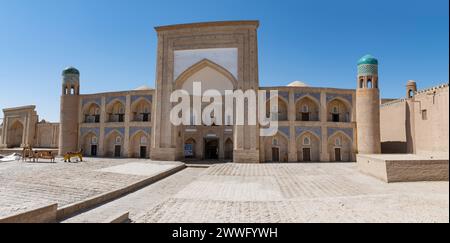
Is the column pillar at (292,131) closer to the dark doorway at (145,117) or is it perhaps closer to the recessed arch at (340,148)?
the recessed arch at (340,148)

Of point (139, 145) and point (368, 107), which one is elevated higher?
point (368, 107)

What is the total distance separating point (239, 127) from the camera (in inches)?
696

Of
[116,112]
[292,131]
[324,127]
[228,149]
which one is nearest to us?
[292,131]

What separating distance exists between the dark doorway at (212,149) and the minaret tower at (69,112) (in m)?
12.3

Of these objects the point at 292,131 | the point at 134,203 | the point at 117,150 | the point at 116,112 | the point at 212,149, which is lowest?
the point at 134,203

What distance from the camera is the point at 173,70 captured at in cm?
1919

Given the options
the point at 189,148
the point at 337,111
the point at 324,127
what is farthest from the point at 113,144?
the point at 337,111

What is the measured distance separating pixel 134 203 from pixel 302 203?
503 centimetres

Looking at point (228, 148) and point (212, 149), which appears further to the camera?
point (212, 149)

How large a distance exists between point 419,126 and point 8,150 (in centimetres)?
3816

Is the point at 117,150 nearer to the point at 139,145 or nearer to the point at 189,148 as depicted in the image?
the point at 139,145

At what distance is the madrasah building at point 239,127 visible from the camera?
17859mm

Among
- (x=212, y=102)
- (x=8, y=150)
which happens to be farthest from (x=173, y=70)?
(x=8, y=150)

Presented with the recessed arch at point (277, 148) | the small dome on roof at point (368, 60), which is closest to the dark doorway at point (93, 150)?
the recessed arch at point (277, 148)
